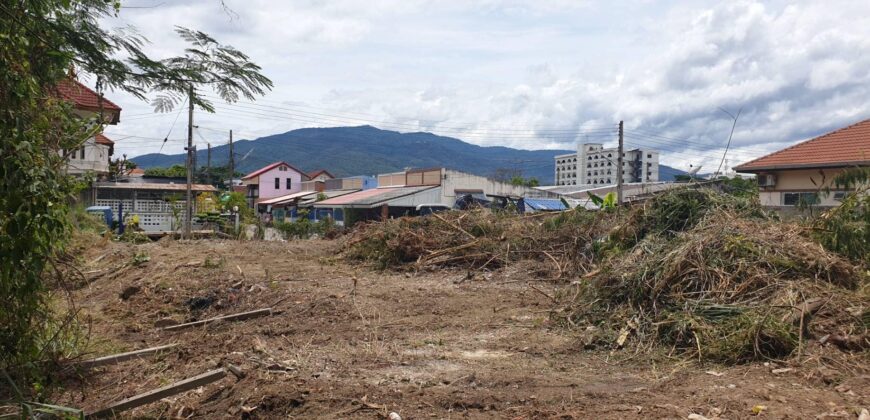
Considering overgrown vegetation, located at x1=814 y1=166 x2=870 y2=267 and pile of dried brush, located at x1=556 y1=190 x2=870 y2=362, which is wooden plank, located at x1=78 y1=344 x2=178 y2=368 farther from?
overgrown vegetation, located at x1=814 y1=166 x2=870 y2=267

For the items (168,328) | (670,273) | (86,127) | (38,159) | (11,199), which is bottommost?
(168,328)

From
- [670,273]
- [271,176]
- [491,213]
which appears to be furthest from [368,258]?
[271,176]

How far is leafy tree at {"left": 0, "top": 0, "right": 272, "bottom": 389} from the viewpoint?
343 centimetres

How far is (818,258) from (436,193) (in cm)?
2772

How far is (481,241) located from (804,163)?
39.5 ft

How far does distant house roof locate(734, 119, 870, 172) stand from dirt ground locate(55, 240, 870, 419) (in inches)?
515

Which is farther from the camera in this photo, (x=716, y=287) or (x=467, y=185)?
(x=467, y=185)

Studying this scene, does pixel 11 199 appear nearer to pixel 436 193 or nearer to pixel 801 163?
pixel 801 163

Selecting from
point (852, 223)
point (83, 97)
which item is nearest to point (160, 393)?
point (852, 223)

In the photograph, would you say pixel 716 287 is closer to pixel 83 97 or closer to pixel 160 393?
pixel 160 393

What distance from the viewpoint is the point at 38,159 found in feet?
12.7

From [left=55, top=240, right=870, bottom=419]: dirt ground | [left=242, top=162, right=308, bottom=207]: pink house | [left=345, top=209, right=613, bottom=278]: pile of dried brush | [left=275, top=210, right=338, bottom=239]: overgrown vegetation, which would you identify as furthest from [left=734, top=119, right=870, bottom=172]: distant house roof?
[left=242, top=162, right=308, bottom=207]: pink house

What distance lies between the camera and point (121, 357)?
18.6 ft

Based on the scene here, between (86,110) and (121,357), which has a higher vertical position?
(86,110)
